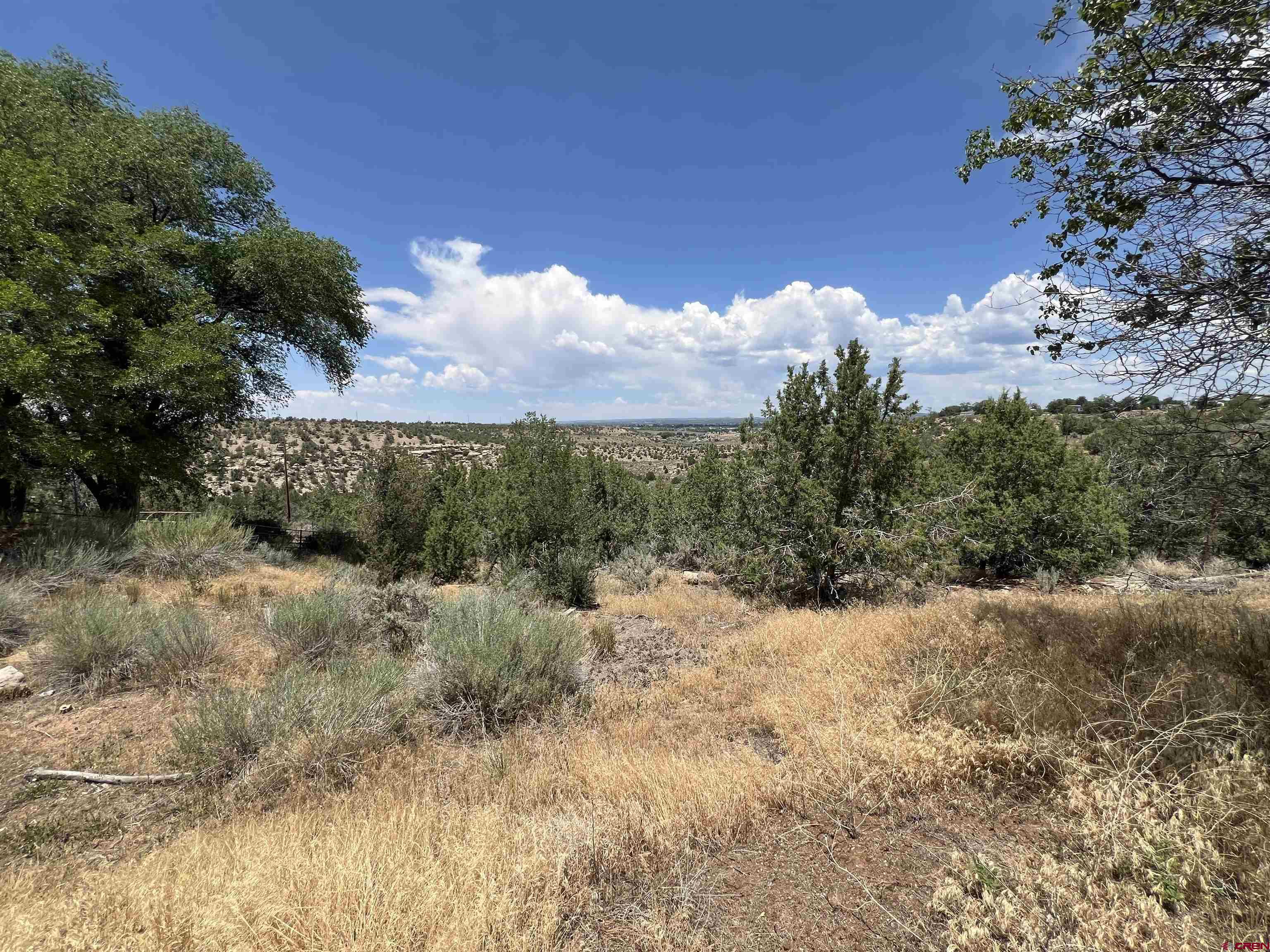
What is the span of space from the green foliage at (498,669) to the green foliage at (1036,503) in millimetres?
9884

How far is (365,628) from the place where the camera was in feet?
22.2

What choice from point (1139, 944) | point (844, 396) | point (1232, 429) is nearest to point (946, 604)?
point (1232, 429)

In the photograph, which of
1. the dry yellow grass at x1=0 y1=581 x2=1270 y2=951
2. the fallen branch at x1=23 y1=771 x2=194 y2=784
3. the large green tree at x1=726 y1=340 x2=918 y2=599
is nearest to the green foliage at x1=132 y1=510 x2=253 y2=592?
the fallen branch at x1=23 y1=771 x2=194 y2=784

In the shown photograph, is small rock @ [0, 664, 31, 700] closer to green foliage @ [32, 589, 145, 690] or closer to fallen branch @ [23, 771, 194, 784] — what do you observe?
green foliage @ [32, 589, 145, 690]

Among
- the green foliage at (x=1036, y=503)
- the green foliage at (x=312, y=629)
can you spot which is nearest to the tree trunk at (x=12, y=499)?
the green foliage at (x=312, y=629)

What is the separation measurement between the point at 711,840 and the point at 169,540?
1268 centimetres

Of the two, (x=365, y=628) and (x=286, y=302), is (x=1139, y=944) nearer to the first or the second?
(x=365, y=628)

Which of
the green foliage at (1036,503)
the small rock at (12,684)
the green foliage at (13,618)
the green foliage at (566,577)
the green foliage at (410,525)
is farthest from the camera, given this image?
the green foliage at (410,525)

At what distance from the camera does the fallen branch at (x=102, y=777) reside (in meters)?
3.62

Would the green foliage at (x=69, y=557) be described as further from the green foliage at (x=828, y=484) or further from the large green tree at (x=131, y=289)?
the green foliage at (x=828, y=484)

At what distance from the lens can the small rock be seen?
15.9ft

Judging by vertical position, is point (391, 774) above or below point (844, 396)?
below

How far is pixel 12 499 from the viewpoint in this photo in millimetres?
12180

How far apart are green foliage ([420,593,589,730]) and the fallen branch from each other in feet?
6.15
